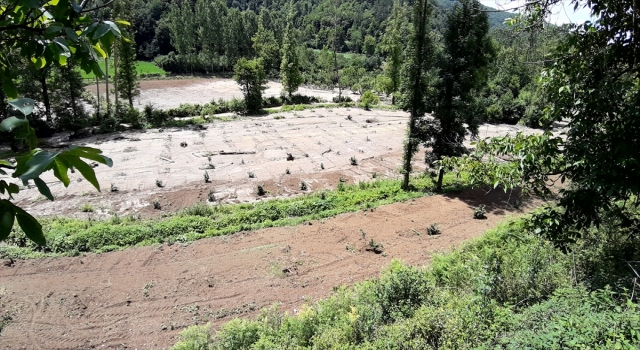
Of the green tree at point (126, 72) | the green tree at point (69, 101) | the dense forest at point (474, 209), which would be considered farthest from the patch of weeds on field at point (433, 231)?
the green tree at point (126, 72)

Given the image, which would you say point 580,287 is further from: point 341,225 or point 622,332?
point 341,225

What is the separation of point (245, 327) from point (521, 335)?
15.4 feet

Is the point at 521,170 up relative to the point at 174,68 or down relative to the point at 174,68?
down

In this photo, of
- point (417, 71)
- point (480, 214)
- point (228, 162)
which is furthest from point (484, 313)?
point (228, 162)

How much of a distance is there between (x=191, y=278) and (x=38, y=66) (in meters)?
9.62

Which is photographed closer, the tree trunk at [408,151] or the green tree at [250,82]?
the tree trunk at [408,151]

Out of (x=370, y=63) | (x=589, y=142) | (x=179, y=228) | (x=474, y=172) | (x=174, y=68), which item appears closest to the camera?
(x=589, y=142)

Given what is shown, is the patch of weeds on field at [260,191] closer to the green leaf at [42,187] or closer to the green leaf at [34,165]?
the green leaf at [42,187]

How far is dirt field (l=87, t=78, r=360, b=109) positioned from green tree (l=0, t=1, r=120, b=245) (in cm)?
3859

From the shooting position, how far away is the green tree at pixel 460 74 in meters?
14.3

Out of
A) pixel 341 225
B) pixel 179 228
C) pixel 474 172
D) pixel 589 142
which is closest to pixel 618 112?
pixel 589 142

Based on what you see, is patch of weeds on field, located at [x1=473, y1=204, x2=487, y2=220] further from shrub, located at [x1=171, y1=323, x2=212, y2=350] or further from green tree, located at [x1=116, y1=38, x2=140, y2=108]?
green tree, located at [x1=116, y1=38, x2=140, y2=108]

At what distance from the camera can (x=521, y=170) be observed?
4594 millimetres

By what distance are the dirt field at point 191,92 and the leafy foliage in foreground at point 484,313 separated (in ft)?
115
